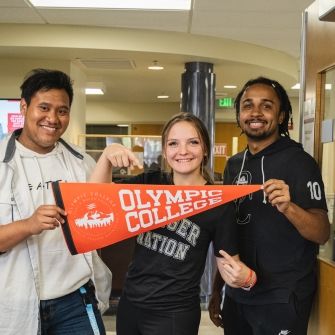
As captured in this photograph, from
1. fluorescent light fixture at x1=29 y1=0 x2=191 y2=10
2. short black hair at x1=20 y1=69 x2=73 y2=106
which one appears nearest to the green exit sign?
fluorescent light fixture at x1=29 y1=0 x2=191 y2=10

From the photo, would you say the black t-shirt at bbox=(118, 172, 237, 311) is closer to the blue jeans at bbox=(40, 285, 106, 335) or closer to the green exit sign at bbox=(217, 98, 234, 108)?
the blue jeans at bbox=(40, 285, 106, 335)

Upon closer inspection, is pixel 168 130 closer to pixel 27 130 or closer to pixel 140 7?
pixel 27 130

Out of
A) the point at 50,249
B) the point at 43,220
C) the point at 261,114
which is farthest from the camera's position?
the point at 261,114

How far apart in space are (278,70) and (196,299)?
16.9 ft

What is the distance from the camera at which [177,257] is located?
5.37 feet

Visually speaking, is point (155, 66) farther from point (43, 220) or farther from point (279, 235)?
point (43, 220)

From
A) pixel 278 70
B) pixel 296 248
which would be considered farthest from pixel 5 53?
pixel 296 248

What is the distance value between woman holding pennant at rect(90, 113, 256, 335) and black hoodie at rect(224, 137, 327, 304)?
0.52 feet

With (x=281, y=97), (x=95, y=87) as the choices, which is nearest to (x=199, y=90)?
(x=95, y=87)

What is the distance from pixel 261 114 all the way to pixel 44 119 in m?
0.87

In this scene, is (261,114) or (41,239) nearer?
(41,239)

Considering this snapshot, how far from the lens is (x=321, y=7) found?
184 centimetres

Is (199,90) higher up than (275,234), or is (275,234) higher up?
(199,90)

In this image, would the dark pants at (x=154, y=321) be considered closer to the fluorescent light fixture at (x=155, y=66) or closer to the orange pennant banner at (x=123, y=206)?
the orange pennant banner at (x=123, y=206)
